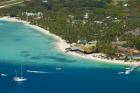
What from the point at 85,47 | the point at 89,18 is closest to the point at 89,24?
→ the point at 89,18

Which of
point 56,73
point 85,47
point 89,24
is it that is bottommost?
point 56,73

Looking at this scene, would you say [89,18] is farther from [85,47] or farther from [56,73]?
[56,73]

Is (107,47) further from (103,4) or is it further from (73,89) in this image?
(103,4)

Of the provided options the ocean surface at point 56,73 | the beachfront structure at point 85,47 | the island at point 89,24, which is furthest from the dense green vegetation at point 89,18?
the ocean surface at point 56,73

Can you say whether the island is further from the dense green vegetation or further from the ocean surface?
the ocean surface

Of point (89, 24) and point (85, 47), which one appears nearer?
point (85, 47)

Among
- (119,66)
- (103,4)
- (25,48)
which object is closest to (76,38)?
(25,48)

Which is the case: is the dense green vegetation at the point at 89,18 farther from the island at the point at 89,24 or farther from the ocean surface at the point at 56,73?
the ocean surface at the point at 56,73
